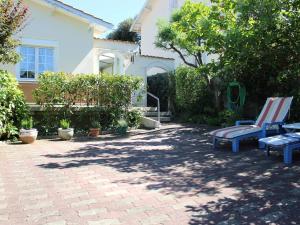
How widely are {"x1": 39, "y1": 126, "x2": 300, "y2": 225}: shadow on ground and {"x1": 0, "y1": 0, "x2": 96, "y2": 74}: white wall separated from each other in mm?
5978

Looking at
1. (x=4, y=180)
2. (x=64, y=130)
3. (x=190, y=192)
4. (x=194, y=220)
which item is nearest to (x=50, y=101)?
(x=64, y=130)

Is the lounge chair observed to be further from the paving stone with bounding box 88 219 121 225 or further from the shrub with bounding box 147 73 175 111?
the shrub with bounding box 147 73 175 111

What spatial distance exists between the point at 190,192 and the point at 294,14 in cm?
701

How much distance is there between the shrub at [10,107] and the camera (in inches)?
408

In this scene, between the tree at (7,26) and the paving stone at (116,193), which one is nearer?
the paving stone at (116,193)

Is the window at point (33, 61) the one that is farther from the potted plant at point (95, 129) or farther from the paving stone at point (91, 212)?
the paving stone at point (91, 212)

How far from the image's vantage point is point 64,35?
15.3 meters

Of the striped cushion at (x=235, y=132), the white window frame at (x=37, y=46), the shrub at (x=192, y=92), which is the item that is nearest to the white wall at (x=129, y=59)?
the shrub at (x=192, y=92)

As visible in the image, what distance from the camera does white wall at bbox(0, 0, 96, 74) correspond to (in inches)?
581

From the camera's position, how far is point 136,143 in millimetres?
10539

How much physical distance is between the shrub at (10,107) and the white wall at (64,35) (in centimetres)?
407

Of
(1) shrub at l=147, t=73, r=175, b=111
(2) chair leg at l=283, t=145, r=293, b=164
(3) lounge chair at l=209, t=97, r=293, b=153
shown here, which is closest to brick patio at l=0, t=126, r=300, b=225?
(2) chair leg at l=283, t=145, r=293, b=164

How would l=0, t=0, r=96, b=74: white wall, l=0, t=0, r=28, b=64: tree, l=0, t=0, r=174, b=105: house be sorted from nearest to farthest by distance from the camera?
l=0, t=0, r=28, b=64: tree < l=0, t=0, r=174, b=105: house < l=0, t=0, r=96, b=74: white wall

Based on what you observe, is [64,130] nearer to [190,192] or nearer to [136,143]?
[136,143]
